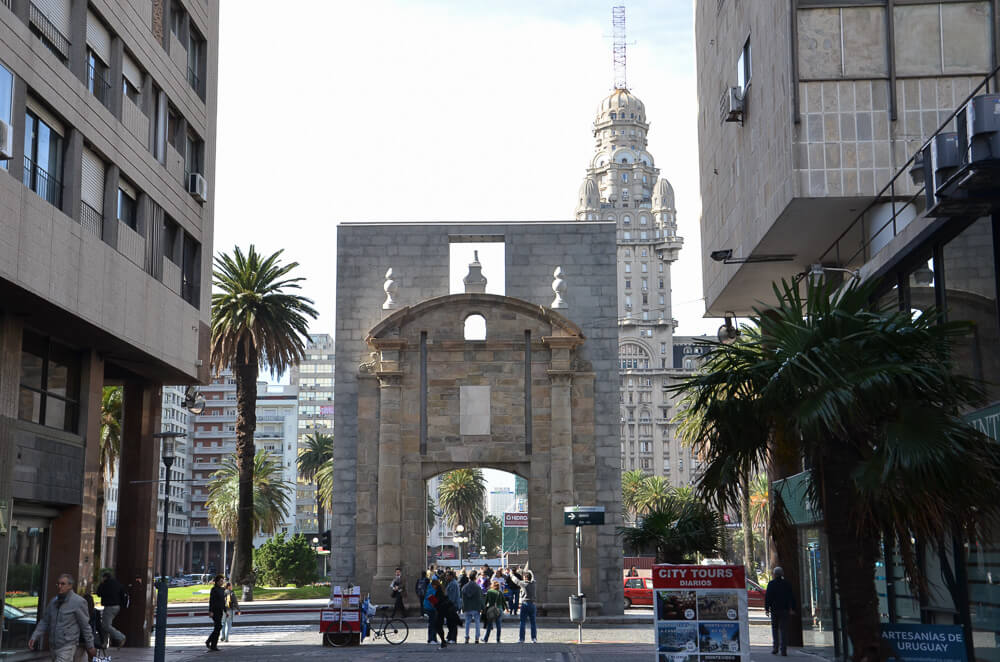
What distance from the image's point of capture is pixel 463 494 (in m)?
108

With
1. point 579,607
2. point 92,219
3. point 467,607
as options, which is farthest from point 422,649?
point 92,219

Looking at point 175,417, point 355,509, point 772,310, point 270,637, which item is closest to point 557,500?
point 355,509

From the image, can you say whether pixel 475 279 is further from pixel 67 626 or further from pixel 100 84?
pixel 67 626

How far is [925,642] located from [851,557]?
4.85 feet

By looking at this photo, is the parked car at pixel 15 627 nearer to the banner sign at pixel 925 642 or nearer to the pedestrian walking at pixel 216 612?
the pedestrian walking at pixel 216 612

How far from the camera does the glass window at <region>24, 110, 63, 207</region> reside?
21984 millimetres

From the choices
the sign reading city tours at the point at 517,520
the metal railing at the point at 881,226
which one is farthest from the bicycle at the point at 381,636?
the metal railing at the point at 881,226

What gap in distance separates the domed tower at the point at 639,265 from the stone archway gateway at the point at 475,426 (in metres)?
121

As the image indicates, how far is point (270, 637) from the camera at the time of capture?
32.9m

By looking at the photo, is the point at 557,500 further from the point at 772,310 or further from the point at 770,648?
the point at 772,310

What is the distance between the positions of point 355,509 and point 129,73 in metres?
19.0

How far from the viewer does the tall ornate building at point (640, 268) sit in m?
165

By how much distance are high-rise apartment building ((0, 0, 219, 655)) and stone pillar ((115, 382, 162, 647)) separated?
0.04 meters

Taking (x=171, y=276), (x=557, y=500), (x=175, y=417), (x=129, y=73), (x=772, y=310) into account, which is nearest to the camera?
(x=772, y=310)
